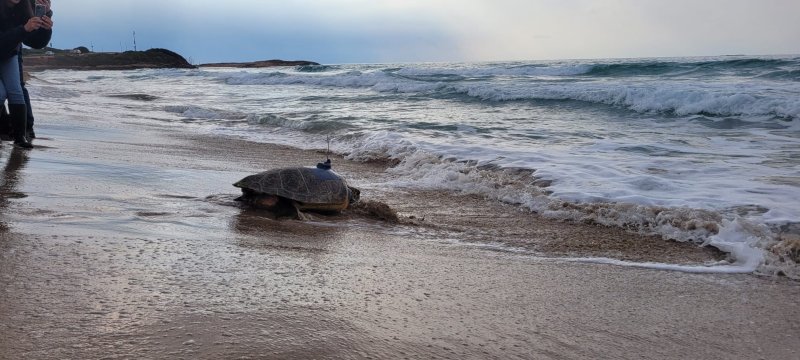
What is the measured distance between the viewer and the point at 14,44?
16.4 feet

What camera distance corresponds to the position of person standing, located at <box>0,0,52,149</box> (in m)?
4.86

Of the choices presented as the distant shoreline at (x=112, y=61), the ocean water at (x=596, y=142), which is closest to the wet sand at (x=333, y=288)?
the ocean water at (x=596, y=142)

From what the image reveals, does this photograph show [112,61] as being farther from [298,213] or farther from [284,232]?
[284,232]

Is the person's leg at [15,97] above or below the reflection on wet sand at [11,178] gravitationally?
above

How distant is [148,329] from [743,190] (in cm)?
553

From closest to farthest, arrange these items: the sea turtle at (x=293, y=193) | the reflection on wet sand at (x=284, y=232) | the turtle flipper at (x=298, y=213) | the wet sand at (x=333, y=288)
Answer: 1. the wet sand at (x=333, y=288)
2. the reflection on wet sand at (x=284, y=232)
3. the turtle flipper at (x=298, y=213)
4. the sea turtle at (x=293, y=193)

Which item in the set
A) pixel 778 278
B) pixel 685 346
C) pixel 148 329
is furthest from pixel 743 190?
pixel 148 329

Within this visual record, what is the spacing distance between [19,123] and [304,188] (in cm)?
308

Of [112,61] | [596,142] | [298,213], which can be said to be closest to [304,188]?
[298,213]

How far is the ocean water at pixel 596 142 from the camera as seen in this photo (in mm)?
4910

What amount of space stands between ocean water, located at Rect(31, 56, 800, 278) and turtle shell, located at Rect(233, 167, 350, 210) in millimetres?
1687

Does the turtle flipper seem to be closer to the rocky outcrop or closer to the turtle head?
the turtle head

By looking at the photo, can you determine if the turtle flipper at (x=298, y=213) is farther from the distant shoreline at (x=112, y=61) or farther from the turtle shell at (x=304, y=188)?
the distant shoreline at (x=112, y=61)

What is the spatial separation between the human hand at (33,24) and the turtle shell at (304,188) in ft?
6.65
